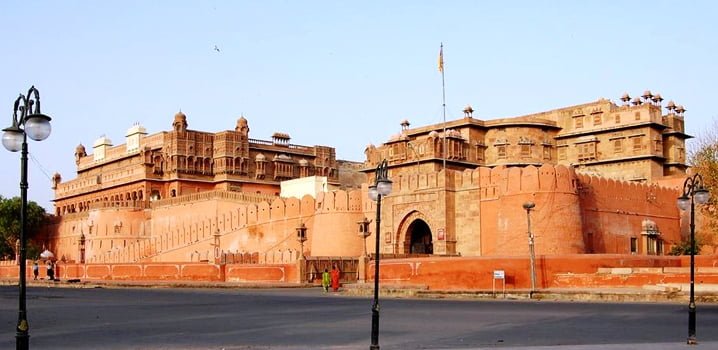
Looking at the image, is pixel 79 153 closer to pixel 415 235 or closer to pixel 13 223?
pixel 13 223

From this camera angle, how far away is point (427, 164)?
52.6 metres

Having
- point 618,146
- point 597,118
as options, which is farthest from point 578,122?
point 618,146

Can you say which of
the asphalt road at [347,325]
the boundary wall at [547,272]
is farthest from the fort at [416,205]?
the asphalt road at [347,325]

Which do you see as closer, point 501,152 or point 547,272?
point 547,272

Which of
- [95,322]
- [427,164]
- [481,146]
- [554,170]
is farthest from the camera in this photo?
[481,146]

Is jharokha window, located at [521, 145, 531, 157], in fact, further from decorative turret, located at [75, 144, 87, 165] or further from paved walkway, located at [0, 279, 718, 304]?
decorative turret, located at [75, 144, 87, 165]

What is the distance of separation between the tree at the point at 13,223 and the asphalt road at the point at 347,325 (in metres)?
57.4

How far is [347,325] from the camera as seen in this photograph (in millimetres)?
17703

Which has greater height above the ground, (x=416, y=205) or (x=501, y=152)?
(x=501, y=152)

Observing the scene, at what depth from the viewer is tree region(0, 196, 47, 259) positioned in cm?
7875

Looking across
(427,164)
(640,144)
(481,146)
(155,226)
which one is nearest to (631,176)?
(640,144)

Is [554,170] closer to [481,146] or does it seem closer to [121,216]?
[481,146]

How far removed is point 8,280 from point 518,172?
117ft

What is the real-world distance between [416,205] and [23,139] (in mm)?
32687
